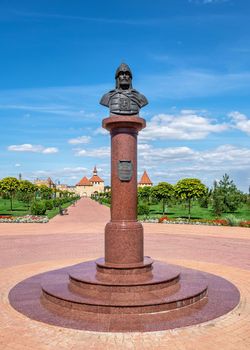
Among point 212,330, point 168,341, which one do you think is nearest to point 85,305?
A: point 168,341

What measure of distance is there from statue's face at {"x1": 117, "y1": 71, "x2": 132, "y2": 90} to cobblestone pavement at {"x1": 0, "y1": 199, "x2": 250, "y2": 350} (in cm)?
532

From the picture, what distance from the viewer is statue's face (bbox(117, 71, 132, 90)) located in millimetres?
8094

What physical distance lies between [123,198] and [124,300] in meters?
2.28

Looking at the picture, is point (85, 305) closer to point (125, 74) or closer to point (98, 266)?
point (98, 266)

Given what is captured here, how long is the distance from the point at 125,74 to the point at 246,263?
714cm

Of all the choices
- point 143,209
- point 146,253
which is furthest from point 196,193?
point 146,253

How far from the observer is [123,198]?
7785 millimetres

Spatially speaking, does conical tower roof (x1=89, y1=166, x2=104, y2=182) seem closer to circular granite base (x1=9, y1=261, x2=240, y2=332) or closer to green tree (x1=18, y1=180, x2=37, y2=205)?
green tree (x1=18, y1=180, x2=37, y2=205)

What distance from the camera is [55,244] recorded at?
50.5 ft

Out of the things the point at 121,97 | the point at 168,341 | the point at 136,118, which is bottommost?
the point at 168,341

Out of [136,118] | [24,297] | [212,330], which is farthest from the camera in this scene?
[136,118]

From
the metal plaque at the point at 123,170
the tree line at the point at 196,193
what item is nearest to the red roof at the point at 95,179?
the tree line at the point at 196,193

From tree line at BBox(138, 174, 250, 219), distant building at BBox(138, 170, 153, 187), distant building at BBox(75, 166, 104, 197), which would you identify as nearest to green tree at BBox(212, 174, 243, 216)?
tree line at BBox(138, 174, 250, 219)

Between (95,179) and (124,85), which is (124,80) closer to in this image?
(124,85)
